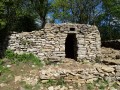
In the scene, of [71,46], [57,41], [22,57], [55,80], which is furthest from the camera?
[71,46]

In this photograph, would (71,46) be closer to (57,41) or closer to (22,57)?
(57,41)

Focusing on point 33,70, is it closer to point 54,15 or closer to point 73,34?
point 73,34

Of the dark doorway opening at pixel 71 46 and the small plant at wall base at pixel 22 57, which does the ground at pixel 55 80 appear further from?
the dark doorway opening at pixel 71 46

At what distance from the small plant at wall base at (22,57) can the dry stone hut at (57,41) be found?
0.33 meters

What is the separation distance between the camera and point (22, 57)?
14812 mm

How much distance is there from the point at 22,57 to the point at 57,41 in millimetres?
2089

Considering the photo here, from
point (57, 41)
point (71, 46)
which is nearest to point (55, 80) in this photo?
point (57, 41)

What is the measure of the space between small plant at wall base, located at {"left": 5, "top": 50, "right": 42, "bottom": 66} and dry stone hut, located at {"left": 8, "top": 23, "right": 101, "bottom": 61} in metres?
0.33

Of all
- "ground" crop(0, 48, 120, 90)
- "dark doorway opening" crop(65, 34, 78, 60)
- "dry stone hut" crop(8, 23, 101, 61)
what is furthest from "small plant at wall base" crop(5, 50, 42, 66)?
"dark doorway opening" crop(65, 34, 78, 60)

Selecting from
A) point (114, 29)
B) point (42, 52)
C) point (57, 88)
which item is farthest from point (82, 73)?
point (114, 29)

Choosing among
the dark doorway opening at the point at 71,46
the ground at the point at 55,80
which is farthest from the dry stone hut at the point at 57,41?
the ground at the point at 55,80

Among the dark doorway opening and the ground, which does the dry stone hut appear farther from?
the ground

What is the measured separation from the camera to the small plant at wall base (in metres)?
14.5

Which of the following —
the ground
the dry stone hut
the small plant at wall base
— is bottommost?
the ground
